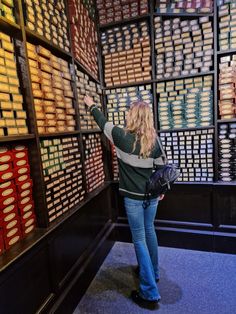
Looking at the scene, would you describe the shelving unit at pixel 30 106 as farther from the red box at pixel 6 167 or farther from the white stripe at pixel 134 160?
the white stripe at pixel 134 160

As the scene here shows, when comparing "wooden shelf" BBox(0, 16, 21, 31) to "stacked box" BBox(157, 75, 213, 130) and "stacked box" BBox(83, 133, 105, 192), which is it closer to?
"stacked box" BBox(83, 133, 105, 192)

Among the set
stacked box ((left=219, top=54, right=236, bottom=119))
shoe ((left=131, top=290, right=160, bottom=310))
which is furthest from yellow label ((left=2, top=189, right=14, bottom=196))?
stacked box ((left=219, top=54, right=236, bottom=119))

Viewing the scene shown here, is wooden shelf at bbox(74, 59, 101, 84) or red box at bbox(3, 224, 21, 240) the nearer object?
red box at bbox(3, 224, 21, 240)

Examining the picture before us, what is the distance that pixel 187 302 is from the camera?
1.71 meters

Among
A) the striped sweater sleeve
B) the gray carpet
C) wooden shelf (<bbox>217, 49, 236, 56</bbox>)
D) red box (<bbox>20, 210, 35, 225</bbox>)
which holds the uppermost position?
wooden shelf (<bbox>217, 49, 236, 56</bbox>)

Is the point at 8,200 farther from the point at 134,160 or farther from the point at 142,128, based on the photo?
the point at 142,128

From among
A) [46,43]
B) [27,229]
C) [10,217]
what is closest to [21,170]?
[10,217]

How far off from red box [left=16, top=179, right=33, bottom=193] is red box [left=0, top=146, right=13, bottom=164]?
167 mm

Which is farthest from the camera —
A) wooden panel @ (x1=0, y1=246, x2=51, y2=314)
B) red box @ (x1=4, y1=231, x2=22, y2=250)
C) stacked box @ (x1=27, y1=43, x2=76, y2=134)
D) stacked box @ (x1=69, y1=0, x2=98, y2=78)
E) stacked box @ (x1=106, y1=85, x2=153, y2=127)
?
stacked box @ (x1=106, y1=85, x2=153, y2=127)

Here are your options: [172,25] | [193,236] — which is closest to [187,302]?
[193,236]

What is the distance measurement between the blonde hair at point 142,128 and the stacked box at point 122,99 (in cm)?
93

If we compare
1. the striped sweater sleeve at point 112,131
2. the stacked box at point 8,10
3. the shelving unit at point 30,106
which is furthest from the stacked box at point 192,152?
the stacked box at point 8,10

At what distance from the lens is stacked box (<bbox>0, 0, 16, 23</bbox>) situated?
1.21 meters

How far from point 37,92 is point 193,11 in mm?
1744
